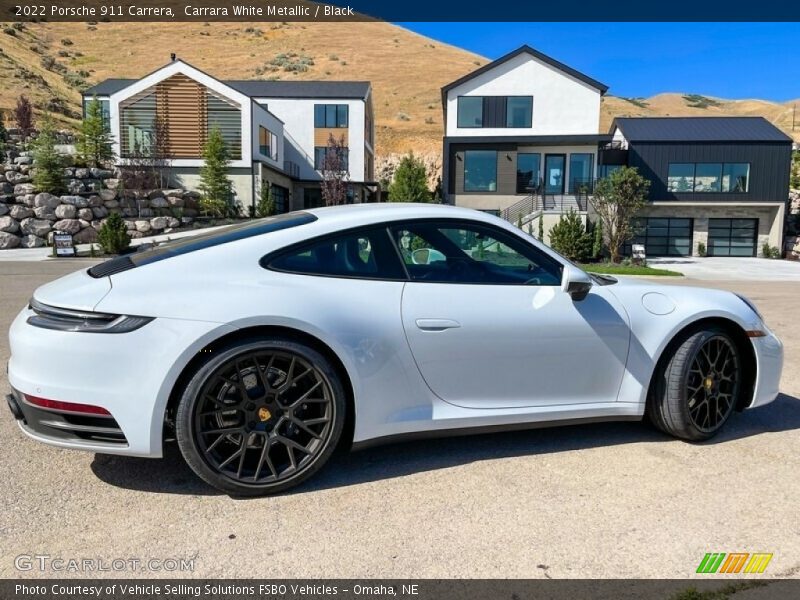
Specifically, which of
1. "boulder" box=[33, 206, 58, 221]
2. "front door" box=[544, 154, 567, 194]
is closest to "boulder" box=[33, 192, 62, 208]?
"boulder" box=[33, 206, 58, 221]

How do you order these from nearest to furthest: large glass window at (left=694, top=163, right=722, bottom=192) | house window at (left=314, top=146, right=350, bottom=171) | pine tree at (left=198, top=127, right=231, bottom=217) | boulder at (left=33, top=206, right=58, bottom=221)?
boulder at (left=33, top=206, right=58, bottom=221)
pine tree at (left=198, top=127, right=231, bottom=217)
large glass window at (left=694, top=163, right=722, bottom=192)
house window at (left=314, top=146, right=350, bottom=171)

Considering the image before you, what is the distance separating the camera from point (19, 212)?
87.9 feet

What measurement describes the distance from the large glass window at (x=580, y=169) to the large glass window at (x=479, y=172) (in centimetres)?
414

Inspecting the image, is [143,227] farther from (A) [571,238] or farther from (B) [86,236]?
(A) [571,238]

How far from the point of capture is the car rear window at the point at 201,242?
3.19 meters

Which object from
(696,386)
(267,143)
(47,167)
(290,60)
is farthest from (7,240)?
(290,60)

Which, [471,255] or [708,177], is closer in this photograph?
[471,255]

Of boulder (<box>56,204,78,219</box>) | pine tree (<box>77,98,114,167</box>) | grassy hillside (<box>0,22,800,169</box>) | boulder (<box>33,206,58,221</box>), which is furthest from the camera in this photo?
grassy hillside (<box>0,22,800,169</box>)

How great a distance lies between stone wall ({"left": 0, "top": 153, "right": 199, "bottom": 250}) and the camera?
2680 centimetres

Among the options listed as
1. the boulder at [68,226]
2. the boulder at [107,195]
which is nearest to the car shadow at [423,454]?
the boulder at [68,226]

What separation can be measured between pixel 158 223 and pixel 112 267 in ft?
90.7

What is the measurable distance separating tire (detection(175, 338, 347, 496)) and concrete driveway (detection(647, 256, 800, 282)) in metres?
21.0

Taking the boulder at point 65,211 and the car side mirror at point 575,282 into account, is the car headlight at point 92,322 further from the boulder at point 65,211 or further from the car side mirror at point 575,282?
the boulder at point 65,211

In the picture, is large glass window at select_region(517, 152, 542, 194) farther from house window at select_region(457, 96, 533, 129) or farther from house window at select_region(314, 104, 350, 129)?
house window at select_region(314, 104, 350, 129)
